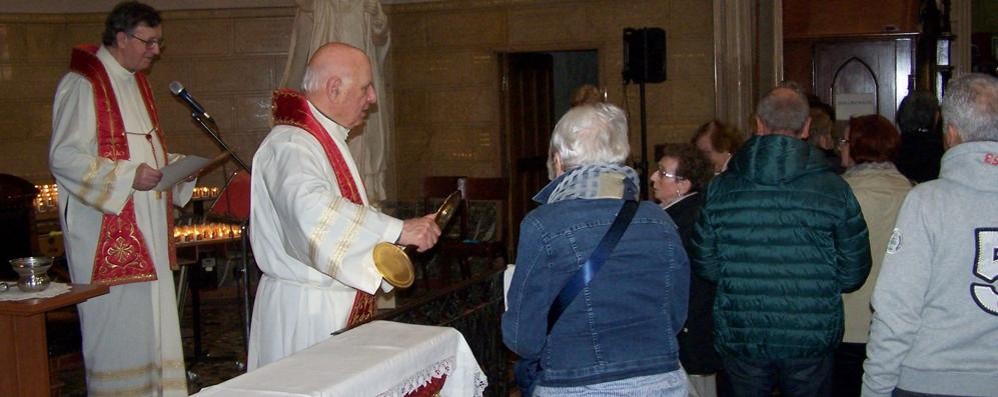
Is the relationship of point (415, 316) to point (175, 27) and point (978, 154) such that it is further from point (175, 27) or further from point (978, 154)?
point (175, 27)

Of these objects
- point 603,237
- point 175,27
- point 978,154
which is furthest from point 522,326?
point 175,27

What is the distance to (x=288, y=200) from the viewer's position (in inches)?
123

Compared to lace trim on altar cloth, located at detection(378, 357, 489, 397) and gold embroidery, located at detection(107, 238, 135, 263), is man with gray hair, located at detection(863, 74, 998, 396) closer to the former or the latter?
lace trim on altar cloth, located at detection(378, 357, 489, 397)

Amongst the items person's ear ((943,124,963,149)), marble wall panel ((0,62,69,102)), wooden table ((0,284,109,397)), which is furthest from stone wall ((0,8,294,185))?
person's ear ((943,124,963,149))

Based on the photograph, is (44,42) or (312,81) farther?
(44,42)

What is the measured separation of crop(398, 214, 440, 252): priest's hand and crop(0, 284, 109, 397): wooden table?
64.8 inches

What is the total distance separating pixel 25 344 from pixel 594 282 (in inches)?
99.2

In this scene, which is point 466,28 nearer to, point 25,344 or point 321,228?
point 25,344

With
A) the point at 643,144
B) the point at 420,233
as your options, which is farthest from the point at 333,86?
the point at 643,144

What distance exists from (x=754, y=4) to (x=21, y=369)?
24.4ft

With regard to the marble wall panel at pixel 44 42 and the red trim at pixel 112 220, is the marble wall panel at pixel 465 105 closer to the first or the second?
the marble wall panel at pixel 44 42

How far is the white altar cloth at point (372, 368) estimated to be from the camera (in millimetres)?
2248

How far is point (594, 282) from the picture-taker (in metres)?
2.49

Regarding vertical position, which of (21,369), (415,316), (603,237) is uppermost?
(603,237)
